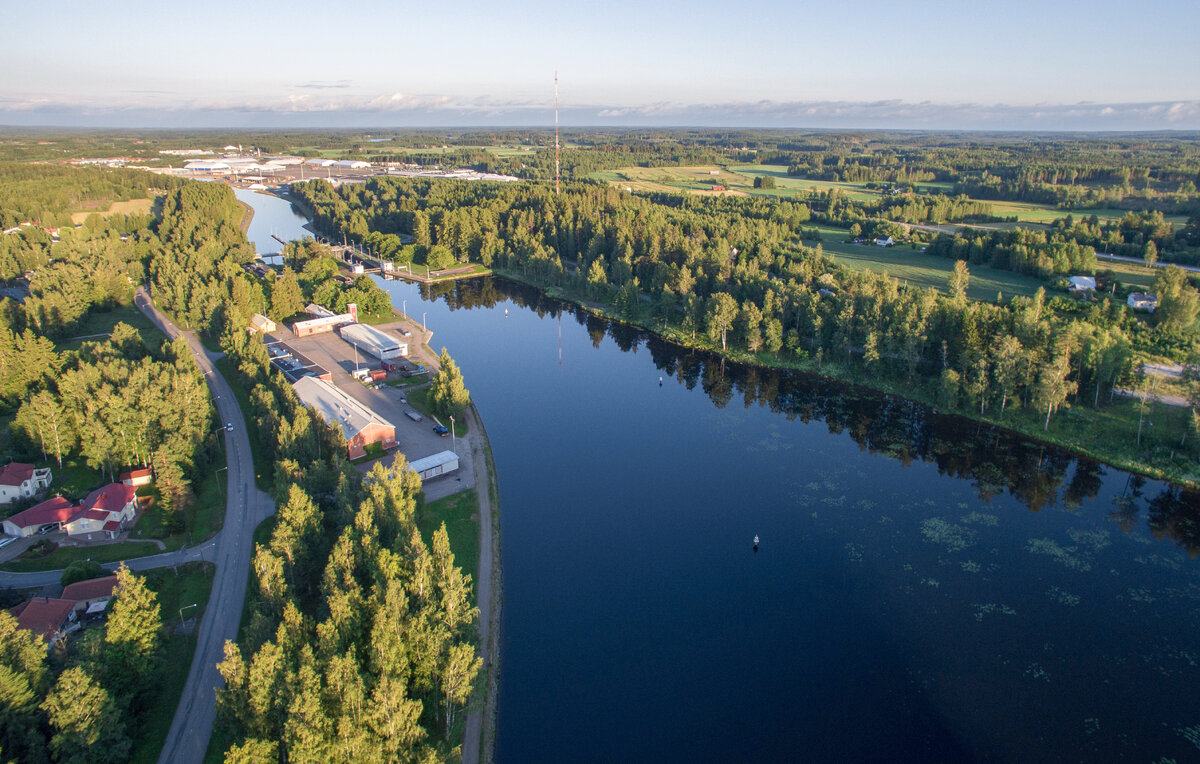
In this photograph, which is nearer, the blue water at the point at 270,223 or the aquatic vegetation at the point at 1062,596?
the aquatic vegetation at the point at 1062,596

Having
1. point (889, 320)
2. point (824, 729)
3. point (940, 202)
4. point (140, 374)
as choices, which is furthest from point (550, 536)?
point (940, 202)

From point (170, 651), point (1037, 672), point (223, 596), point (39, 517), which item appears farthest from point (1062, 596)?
point (39, 517)

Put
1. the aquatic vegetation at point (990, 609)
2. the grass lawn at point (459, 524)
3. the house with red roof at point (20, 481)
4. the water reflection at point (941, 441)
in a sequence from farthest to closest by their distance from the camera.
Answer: the water reflection at point (941, 441), the house with red roof at point (20, 481), the grass lawn at point (459, 524), the aquatic vegetation at point (990, 609)

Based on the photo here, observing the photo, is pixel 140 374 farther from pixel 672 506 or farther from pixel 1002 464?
pixel 1002 464

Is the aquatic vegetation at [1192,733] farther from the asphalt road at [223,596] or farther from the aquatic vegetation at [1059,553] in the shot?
the asphalt road at [223,596]

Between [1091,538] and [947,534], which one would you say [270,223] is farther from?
[1091,538]

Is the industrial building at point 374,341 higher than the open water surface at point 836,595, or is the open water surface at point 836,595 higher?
the industrial building at point 374,341

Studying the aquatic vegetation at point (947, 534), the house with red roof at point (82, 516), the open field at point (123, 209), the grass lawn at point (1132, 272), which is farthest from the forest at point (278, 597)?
the open field at point (123, 209)
